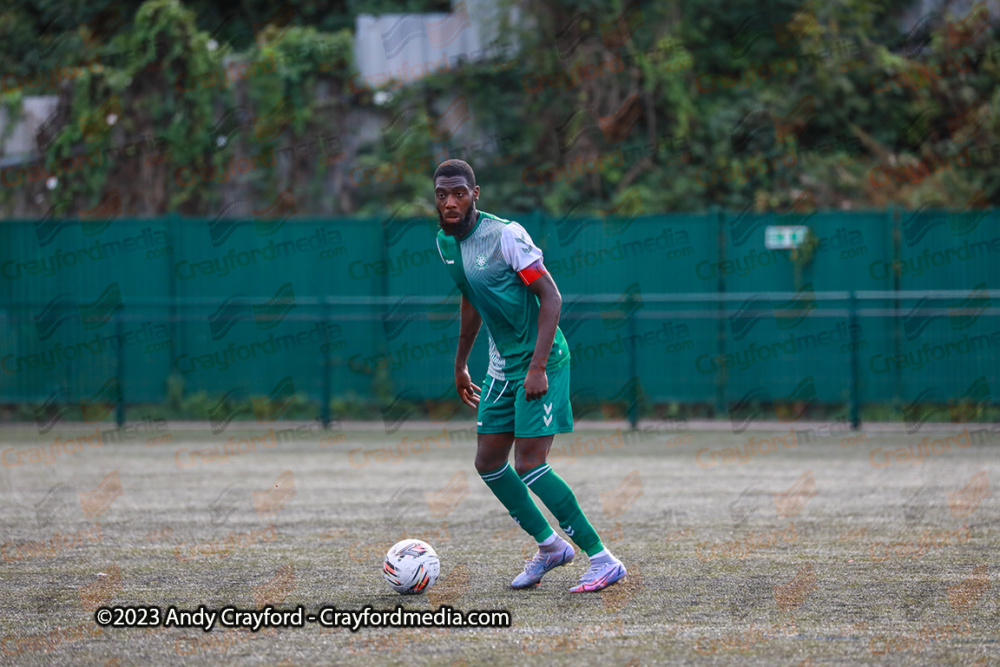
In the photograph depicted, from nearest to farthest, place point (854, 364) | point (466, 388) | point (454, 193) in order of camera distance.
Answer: point (454, 193)
point (466, 388)
point (854, 364)

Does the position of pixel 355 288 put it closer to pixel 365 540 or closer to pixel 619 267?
pixel 619 267

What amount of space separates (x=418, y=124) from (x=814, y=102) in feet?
22.5

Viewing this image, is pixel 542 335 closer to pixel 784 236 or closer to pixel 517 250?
pixel 517 250

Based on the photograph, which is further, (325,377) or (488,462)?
(325,377)

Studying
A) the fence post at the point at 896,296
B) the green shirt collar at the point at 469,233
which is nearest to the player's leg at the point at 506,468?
the green shirt collar at the point at 469,233

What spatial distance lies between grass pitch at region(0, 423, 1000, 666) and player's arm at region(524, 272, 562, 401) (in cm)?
104

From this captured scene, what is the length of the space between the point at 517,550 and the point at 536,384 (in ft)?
6.07

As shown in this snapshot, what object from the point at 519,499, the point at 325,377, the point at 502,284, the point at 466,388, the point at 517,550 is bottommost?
the point at 325,377

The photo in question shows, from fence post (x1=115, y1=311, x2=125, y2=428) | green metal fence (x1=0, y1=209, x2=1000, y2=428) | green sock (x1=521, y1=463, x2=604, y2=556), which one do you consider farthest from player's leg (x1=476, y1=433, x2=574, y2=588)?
fence post (x1=115, y1=311, x2=125, y2=428)

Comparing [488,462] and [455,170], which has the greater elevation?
[455,170]

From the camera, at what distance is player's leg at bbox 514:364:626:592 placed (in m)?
6.15

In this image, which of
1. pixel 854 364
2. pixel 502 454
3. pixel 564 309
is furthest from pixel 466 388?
pixel 854 364

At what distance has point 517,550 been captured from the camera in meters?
7.47

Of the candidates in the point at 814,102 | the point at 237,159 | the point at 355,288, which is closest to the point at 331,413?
the point at 355,288
